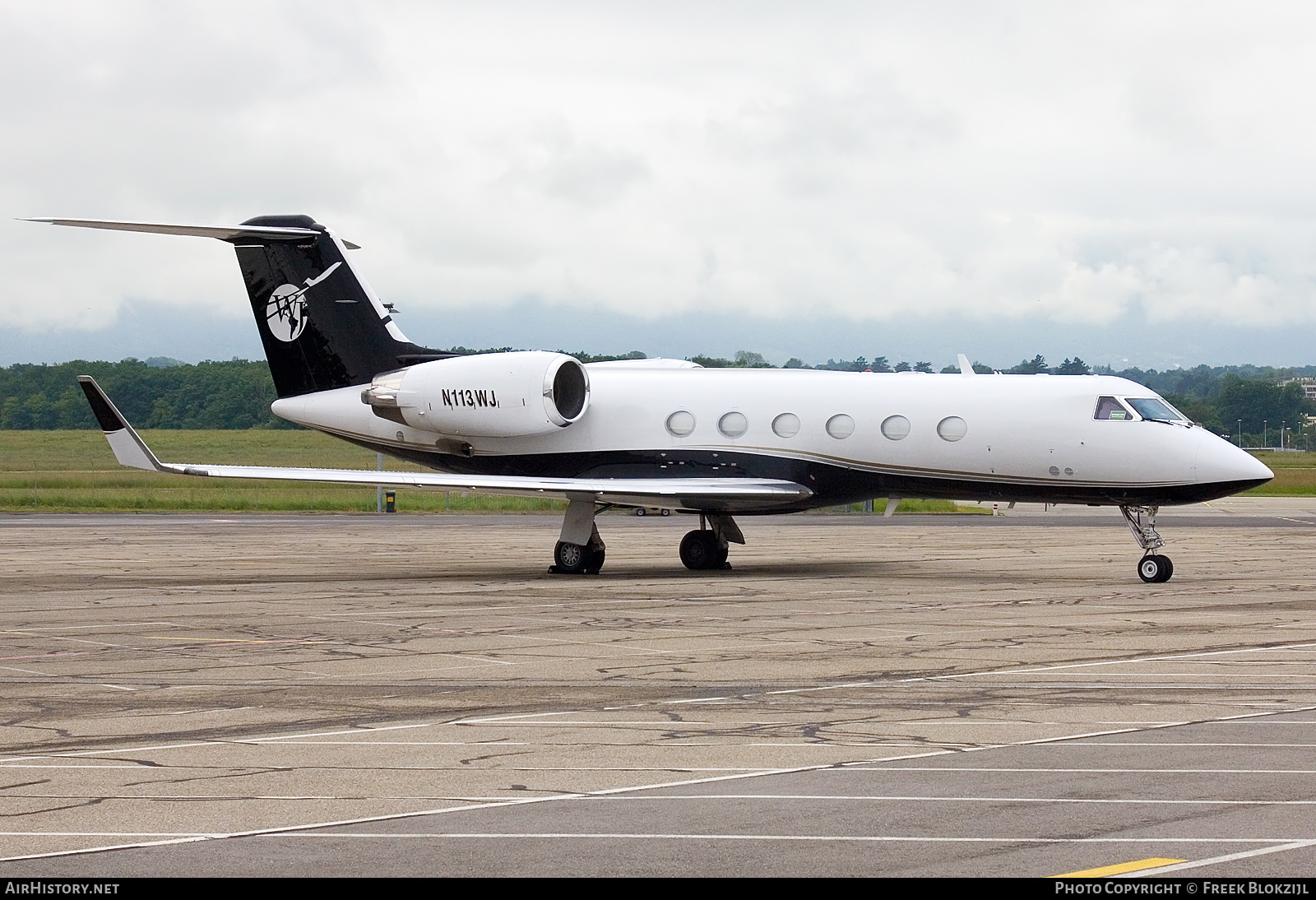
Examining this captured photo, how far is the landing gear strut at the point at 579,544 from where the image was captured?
2689 centimetres

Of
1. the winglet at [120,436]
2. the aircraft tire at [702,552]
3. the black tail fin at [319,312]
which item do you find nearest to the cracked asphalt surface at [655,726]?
the winglet at [120,436]

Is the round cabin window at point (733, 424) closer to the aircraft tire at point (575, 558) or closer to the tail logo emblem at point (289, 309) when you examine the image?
the aircraft tire at point (575, 558)

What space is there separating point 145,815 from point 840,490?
19304 millimetres

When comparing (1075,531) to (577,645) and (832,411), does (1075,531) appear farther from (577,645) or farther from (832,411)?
(577,645)

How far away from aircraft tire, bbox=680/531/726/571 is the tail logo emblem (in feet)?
26.8

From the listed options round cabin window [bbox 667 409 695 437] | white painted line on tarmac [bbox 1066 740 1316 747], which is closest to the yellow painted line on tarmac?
white painted line on tarmac [bbox 1066 740 1316 747]

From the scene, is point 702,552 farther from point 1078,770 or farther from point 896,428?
point 1078,770

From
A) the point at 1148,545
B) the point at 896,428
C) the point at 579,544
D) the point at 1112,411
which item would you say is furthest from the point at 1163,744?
the point at 579,544

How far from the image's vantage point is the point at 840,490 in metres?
26.6

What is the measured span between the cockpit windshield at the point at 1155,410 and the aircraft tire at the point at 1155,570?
225 centimetres

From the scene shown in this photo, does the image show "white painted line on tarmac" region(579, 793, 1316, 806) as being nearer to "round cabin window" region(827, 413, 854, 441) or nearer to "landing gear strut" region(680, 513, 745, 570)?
"round cabin window" region(827, 413, 854, 441)

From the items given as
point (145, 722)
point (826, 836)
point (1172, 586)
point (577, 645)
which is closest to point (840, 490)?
point (1172, 586)

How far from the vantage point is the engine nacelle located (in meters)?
27.4

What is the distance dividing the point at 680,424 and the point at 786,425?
1929 mm
